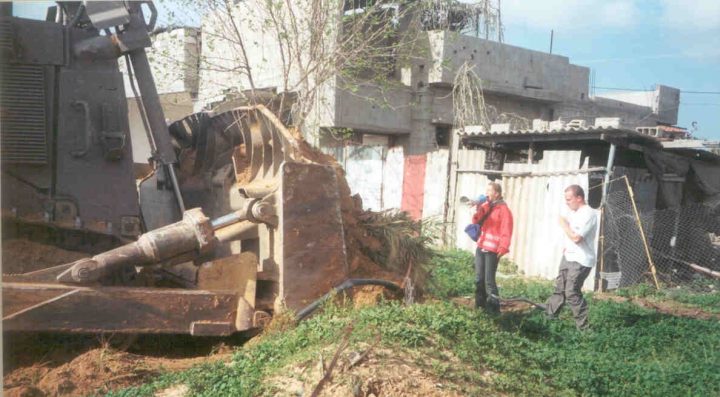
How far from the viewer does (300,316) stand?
4.90 meters

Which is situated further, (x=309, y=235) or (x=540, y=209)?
(x=540, y=209)

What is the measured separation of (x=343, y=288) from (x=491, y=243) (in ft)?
11.2

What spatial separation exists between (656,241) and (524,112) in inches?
267

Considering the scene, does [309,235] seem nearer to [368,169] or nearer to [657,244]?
[657,244]

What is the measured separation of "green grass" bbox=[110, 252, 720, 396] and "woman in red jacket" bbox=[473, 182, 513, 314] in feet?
3.01

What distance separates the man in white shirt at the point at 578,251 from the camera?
7.46m

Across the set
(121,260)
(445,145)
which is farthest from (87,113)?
(445,145)

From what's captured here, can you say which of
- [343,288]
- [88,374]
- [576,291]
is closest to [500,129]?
[576,291]

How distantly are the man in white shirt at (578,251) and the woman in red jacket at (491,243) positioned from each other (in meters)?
0.71

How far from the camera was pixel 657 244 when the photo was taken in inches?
495

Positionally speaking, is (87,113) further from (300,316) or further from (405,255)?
(405,255)

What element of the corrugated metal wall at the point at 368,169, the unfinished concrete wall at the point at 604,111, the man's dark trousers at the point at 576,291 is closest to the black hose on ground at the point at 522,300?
the man's dark trousers at the point at 576,291

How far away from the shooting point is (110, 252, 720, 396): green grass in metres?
4.13

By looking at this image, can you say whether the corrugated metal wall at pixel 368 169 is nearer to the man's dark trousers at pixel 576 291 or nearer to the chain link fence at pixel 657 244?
the chain link fence at pixel 657 244
